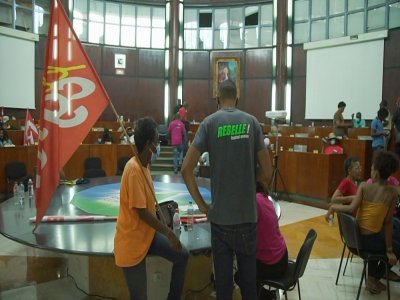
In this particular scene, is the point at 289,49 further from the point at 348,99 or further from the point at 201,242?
the point at 201,242

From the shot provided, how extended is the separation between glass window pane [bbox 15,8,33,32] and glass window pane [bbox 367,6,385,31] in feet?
34.6

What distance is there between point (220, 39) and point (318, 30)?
11.5 ft

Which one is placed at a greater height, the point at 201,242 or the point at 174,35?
the point at 174,35

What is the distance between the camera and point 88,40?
46.6ft

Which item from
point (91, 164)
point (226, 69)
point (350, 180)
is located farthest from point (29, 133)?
point (226, 69)

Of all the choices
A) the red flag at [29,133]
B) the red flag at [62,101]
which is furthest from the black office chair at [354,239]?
the red flag at [29,133]

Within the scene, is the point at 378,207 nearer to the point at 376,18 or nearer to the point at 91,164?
the point at 91,164

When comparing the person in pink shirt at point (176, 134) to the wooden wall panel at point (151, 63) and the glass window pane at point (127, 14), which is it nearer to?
the wooden wall panel at point (151, 63)

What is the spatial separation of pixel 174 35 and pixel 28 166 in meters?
8.72

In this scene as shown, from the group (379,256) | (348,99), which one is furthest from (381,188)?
(348,99)

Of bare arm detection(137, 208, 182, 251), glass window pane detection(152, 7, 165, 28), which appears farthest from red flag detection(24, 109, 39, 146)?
glass window pane detection(152, 7, 165, 28)

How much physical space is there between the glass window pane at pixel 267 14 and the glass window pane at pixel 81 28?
6.28 m

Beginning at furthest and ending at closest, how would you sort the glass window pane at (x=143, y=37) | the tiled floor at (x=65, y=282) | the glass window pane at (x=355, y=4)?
the glass window pane at (x=143, y=37)
the glass window pane at (x=355, y=4)
the tiled floor at (x=65, y=282)

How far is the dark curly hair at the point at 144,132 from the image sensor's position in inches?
96.1
